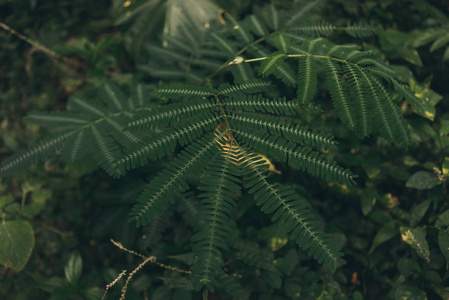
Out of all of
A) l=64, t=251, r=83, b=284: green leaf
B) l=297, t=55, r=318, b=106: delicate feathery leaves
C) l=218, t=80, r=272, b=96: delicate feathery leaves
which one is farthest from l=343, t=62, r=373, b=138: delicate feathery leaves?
l=64, t=251, r=83, b=284: green leaf

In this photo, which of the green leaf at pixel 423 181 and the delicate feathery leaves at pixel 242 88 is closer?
the delicate feathery leaves at pixel 242 88

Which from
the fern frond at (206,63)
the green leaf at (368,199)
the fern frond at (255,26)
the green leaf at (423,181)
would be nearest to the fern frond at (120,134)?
the fern frond at (206,63)

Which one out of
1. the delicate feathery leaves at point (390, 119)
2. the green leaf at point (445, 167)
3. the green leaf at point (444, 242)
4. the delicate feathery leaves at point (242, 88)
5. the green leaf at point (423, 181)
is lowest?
the green leaf at point (444, 242)

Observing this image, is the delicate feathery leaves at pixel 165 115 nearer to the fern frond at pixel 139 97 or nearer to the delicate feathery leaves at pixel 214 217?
the delicate feathery leaves at pixel 214 217

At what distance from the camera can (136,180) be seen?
2.35 meters

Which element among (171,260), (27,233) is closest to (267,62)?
(171,260)

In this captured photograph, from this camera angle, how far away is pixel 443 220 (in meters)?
1.88

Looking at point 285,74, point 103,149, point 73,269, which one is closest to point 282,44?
point 285,74

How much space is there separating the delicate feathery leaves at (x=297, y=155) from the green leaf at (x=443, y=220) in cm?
83

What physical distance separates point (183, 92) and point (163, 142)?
0.37 meters

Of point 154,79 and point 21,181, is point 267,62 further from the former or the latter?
point 21,181

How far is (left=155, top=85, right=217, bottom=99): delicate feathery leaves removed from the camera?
176cm

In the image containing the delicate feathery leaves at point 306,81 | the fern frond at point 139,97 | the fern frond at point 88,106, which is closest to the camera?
the delicate feathery leaves at point 306,81

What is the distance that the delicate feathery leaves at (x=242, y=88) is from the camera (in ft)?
5.89
